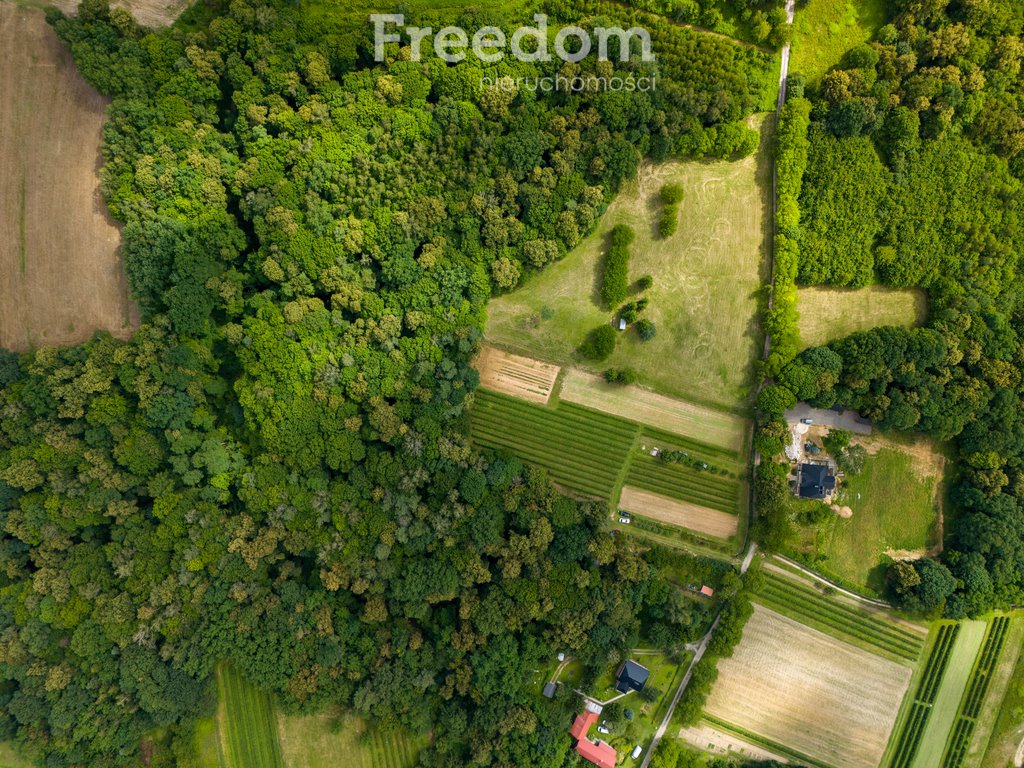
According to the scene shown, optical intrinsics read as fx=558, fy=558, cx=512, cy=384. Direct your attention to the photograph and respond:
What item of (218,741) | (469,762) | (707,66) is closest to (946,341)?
(707,66)

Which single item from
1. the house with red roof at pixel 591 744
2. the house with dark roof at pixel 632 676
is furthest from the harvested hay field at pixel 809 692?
the house with red roof at pixel 591 744

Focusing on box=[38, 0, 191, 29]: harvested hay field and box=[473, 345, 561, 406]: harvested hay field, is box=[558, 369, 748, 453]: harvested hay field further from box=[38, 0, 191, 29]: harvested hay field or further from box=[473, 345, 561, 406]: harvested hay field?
box=[38, 0, 191, 29]: harvested hay field

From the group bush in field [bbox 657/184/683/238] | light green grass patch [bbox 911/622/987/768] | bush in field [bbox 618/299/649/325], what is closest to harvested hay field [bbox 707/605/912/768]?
light green grass patch [bbox 911/622/987/768]

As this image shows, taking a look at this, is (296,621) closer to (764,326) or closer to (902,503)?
(764,326)

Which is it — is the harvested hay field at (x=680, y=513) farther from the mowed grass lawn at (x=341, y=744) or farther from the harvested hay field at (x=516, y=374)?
the mowed grass lawn at (x=341, y=744)

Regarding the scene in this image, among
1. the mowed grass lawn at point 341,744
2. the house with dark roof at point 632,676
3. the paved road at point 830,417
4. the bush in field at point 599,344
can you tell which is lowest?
the mowed grass lawn at point 341,744
